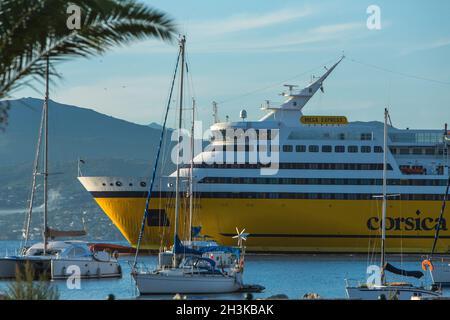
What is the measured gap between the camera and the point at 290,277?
45.7 metres

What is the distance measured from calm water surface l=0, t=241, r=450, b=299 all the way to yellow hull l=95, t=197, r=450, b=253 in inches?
26.3

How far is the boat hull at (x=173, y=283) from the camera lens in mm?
34375

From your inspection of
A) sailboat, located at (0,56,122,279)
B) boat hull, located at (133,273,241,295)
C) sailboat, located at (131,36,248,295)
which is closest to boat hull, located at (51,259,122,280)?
sailboat, located at (0,56,122,279)

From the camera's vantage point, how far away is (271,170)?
194 ft

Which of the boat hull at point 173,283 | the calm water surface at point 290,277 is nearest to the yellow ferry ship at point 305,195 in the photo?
the calm water surface at point 290,277

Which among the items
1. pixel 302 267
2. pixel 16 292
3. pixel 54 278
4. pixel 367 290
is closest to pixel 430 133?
pixel 302 267

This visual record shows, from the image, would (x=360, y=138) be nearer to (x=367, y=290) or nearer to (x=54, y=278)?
(x=54, y=278)

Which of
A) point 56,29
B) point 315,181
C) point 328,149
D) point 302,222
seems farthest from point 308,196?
point 56,29

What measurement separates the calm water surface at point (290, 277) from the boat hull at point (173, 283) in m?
0.29

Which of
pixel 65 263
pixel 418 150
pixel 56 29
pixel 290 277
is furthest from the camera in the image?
pixel 418 150

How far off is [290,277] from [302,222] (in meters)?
13.0

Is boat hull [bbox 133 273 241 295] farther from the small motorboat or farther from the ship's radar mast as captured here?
the ship's radar mast

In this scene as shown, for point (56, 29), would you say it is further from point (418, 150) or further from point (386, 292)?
point (418, 150)
